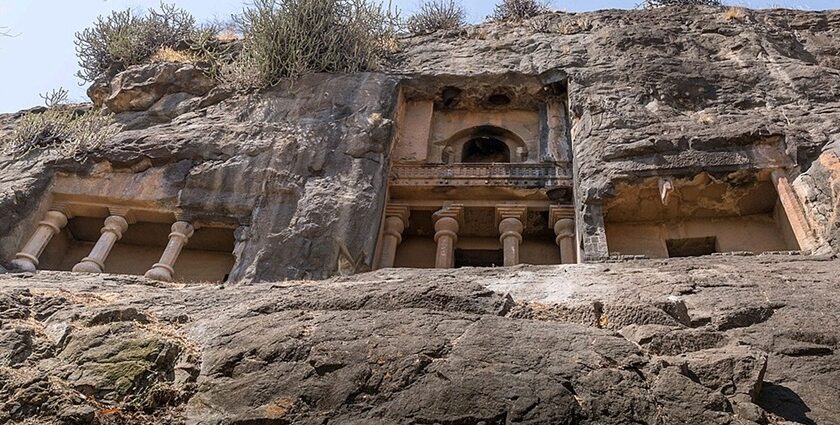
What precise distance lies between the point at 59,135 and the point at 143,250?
259 centimetres

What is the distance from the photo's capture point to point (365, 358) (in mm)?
4926

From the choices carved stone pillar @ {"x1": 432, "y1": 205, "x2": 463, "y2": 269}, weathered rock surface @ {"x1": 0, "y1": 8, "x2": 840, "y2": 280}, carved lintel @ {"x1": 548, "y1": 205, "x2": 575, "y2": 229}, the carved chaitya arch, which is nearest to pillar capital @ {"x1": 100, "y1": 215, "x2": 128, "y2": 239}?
weathered rock surface @ {"x1": 0, "y1": 8, "x2": 840, "y2": 280}

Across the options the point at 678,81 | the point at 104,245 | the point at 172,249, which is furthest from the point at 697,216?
the point at 104,245

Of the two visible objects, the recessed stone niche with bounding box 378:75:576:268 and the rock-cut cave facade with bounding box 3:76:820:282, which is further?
the recessed stone niche with bounding box 378:75:576:268

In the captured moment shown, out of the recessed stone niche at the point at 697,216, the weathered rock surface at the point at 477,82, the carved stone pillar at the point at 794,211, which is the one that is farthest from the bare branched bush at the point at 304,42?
the carved stone pillar at the point at 794,211

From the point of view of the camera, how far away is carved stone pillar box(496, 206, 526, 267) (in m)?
11.8

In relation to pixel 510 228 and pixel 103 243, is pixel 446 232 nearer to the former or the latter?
pixel 510 228

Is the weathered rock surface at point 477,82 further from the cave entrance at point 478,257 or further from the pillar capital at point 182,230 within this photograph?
the cave entrance at point 478,257

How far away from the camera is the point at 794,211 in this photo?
396 inches

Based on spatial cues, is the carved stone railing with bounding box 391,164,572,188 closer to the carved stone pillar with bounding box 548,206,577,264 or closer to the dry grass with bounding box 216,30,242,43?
the carved stone pillar with bounding box 548,206,577,264

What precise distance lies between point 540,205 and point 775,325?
652 cm

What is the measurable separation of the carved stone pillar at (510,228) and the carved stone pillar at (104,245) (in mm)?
6170

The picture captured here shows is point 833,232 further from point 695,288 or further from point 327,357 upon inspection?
point 327,357

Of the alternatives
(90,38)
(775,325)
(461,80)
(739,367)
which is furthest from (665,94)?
(90,38)
